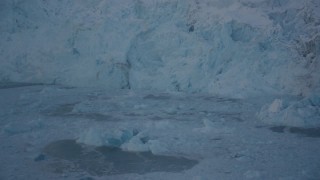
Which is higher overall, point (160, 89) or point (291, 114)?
Answer: point (291, 114)

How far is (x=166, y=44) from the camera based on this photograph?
963 centimetres

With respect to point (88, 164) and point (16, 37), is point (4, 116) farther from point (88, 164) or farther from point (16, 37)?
point (16, 37)

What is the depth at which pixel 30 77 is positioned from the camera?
33.0 ft

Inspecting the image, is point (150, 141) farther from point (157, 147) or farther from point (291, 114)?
point (291, 114)

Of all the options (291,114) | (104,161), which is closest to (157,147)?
(104,161)

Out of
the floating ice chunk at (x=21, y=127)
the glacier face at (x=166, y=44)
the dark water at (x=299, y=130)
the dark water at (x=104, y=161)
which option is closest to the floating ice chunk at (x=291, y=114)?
the dark water at (x=299, y=130)

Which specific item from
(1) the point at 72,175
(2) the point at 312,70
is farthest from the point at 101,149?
(2) the point at 312,70

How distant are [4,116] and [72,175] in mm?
3033

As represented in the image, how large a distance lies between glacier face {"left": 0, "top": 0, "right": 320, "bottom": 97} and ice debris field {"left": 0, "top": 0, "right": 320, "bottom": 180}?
0.08 ft

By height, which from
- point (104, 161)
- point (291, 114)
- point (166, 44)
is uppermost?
point (166, 44)

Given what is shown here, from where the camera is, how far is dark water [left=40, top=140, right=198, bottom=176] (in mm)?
4812

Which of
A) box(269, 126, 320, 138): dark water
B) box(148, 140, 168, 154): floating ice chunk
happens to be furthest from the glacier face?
box(148, 140, 168, 154): floating ice chunk

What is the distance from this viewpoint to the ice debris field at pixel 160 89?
16.6ft

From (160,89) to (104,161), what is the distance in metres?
4.26
